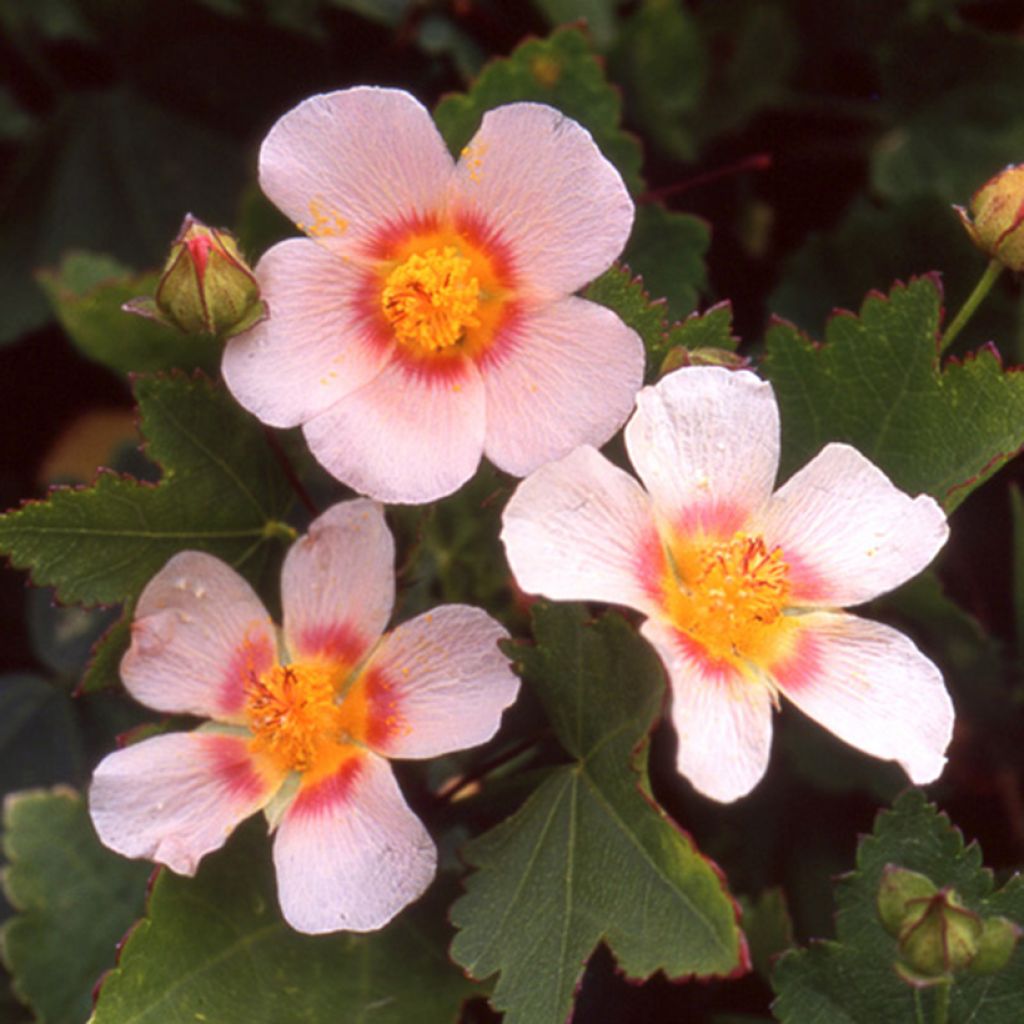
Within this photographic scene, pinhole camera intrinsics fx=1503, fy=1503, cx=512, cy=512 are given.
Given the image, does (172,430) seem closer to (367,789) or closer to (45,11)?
(367,789)

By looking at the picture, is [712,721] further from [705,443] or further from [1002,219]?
[1002,219]

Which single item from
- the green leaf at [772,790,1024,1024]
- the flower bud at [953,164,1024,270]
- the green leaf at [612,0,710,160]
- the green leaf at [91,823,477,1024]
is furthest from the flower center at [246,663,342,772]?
the green leaf at [612,0,710,160]

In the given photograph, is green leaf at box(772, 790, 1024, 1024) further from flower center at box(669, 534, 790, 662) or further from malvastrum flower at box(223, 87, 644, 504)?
malvastrum flower at box(223, 87, 644, 504)

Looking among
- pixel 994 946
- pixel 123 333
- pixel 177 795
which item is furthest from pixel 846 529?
pixel 123 333

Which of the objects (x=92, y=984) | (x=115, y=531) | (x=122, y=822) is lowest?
(x=92, y=984)

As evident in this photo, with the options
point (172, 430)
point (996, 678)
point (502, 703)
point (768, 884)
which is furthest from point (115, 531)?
point (996, 678)

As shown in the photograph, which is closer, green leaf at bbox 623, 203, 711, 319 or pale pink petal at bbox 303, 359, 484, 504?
pale pink petal at bbox 303, 359, 484, 504
